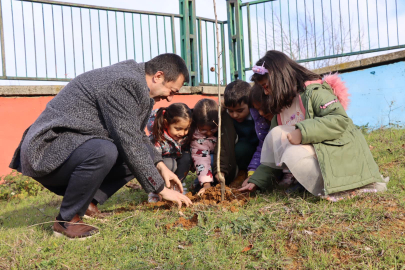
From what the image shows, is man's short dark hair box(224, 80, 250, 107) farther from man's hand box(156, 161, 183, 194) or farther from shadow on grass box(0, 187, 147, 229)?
shadow on grass box(0, 187, 147, 229)

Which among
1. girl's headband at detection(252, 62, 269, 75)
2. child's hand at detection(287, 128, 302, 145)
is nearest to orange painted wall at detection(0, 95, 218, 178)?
girl's headband at detection(252, 62, 269, 75)

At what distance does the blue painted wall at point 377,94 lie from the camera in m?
6.43

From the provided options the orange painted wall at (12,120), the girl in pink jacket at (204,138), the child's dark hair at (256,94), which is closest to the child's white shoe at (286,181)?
the girl in pink jacket at (204,138)

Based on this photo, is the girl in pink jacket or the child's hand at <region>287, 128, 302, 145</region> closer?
the child's hand at <region>287, 128, 302, 145</region>

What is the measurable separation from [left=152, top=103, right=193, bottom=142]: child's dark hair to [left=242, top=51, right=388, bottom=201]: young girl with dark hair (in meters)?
0.82

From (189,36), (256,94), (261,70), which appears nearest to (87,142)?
(261,70)

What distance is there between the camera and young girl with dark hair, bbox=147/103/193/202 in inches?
147

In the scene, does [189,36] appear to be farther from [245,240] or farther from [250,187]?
[245,240]

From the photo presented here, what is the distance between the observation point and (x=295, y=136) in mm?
2881

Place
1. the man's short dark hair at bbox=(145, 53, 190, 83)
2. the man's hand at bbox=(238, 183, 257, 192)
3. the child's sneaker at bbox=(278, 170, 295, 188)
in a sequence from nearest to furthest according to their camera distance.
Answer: the man's short dark hair at bbox=(145, 53, 190, 83) → the man's hand at bbox=(238, 183, 257, 192) → the child's sneaker at bbox=(278, 170, 295, 188)

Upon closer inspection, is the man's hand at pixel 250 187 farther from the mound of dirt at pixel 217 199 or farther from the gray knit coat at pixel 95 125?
the gray knit coat at pixel 95 125

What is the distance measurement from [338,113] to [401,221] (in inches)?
35.8

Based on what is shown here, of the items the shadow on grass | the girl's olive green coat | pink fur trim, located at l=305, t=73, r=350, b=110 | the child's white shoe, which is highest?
pink fur trim, located at l=305, t=73, r=350, b=110

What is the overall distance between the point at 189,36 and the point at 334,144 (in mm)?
4621
